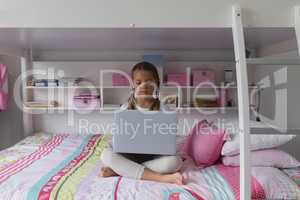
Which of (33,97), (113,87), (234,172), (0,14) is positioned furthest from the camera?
(33,97)

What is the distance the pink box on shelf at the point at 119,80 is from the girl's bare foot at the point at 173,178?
135 centimetres

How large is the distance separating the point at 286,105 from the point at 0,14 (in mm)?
1776

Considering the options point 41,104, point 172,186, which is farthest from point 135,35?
point 41,104

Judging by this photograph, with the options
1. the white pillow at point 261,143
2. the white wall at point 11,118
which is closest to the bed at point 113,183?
the white pillow at point 261,143

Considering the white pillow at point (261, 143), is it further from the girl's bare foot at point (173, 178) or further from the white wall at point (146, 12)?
the white wall at point (146, 12)

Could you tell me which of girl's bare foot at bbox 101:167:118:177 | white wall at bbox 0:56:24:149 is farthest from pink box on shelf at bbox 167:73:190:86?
white wall at bbox 0:56:24:149

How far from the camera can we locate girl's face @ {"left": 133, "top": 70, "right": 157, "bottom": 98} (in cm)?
168

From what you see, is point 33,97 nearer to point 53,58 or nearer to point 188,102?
point 53,58

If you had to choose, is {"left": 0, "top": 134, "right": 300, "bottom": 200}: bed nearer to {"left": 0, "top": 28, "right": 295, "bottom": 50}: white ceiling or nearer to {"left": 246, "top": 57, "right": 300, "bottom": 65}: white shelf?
{"left": 246, "top": 57, "right": 300, "bottom": 65}: white shelf

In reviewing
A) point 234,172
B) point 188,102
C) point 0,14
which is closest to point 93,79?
point 188,102

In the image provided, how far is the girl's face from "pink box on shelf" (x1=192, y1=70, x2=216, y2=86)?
0.91 metres

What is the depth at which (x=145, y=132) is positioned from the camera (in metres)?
1.37

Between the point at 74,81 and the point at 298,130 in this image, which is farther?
the point at 74,81

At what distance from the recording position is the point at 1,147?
2793 millimetres
